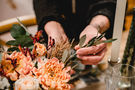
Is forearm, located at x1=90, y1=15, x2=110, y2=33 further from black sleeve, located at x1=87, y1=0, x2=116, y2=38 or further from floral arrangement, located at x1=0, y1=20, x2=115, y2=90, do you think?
floral arrangement, located at x1=0, y1=20, x2=115, y2=90

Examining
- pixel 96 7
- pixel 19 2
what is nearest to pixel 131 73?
pixel 96 7

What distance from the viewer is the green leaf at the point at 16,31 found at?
0.46 meters

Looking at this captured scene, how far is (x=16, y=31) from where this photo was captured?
47 cm

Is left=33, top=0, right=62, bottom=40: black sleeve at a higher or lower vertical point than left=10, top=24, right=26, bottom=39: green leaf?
higher

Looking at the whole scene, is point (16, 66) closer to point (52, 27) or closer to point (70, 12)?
point (52, 27)

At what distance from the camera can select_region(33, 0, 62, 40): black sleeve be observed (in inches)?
31.8

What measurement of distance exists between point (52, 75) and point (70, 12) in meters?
0.71

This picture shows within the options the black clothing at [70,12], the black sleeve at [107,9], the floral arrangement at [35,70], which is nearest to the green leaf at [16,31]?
the floral arrangement at [35,70]

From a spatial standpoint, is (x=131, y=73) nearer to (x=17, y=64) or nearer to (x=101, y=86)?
(x=101, y=86)

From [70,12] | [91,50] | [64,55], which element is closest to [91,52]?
[91,50]

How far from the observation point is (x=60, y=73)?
1.23ft

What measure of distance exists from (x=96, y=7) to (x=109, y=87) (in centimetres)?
52

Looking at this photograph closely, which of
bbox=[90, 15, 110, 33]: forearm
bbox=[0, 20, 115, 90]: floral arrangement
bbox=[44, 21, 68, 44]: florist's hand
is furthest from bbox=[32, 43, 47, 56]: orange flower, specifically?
bbox=[90, 15, 110, 33]: forearm

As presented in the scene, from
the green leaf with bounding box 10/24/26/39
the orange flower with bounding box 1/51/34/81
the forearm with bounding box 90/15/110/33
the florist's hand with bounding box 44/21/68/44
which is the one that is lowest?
the orange flower with bounding box 1/51/34/81
